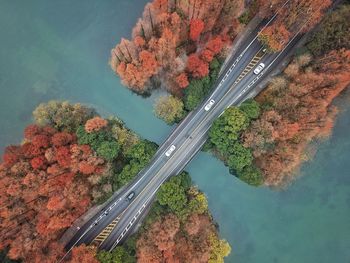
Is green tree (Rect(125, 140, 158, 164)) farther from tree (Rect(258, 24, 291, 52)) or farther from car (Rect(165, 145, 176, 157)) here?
tree (Rect(258, 24, 291, 52))

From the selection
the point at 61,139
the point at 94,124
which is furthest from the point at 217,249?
the point at 61,139

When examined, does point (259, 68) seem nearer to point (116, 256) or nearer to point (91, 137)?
point (91, 137)

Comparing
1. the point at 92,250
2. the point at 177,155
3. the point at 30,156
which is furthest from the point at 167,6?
the point at 92,250

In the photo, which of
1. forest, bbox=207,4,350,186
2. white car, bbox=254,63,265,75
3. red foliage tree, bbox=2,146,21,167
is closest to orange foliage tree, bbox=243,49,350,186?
forest, bbox=207,4,350,186

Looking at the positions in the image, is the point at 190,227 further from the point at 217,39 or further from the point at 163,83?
the point at 217,39

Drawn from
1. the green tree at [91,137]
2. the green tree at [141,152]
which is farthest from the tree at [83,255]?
the green tree at [141,152]
